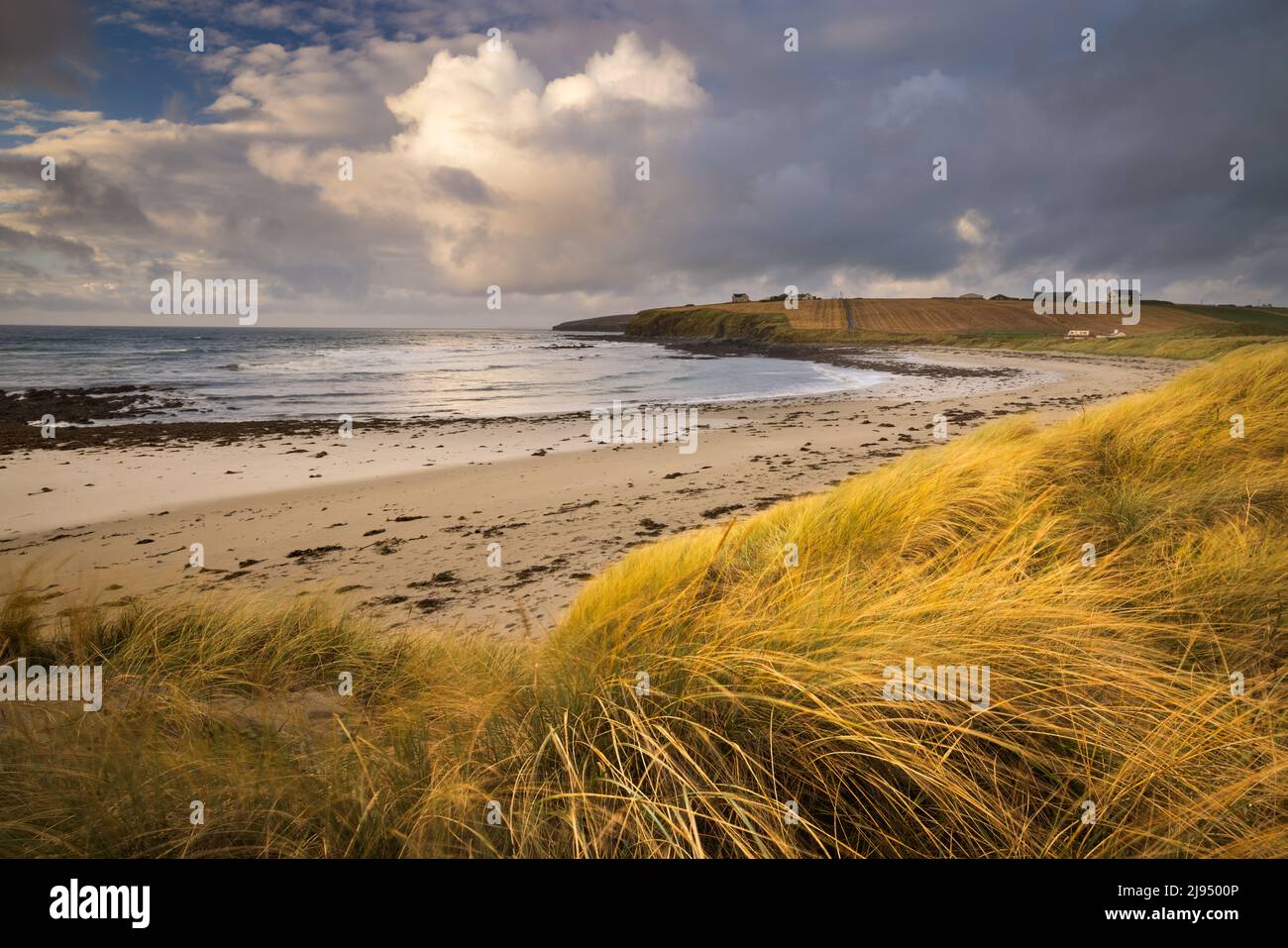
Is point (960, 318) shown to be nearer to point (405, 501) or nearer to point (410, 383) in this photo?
point (410, 383)

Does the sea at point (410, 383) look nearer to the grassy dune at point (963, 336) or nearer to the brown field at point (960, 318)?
the grassy dune at point (963, 336)

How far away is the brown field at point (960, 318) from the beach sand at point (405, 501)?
59.5 meters

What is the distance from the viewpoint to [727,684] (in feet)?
6.75

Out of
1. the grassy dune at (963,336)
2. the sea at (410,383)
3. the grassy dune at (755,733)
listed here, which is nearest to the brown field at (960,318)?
the grassy dune at (963,336)

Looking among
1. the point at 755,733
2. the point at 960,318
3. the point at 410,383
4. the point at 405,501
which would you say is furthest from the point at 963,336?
the point at 755,733

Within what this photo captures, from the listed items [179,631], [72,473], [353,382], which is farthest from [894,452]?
[353,382]

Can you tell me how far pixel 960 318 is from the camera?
244ft

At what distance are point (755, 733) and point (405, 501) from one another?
8541 millimetres

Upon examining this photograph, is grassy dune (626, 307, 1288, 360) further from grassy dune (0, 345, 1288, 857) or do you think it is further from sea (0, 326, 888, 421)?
grassy dune (0, 345, 1288, 857)

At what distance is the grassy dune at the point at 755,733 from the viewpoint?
1615 mm

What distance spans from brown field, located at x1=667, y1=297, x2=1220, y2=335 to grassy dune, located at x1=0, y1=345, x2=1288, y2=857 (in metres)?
71.9

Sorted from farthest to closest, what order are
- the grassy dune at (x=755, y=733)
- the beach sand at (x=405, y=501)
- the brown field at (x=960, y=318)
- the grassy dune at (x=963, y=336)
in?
the brown field at (x=960, y=318), the grassy dune at (x=963, y=336), the beach sand at (x=405, y=501), the grassy dune at (x=755, y=733)

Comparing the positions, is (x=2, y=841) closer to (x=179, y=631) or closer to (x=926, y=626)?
(x=179, y=631)

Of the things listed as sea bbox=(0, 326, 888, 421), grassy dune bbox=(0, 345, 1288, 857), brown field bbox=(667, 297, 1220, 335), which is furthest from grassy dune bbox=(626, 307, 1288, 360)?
grassy dune bbox=(0, 345, 1288, 857)
